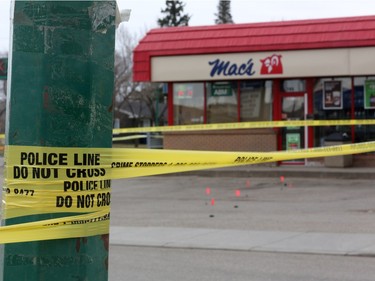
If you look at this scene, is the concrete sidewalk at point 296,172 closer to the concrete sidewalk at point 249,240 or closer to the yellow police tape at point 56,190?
the concrete sidewalk at point 249,240

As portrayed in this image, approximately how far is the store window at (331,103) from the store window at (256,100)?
5.31 feet

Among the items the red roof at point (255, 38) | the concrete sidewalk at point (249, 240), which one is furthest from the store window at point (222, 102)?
the concrete sidewalk at point (249, 240)

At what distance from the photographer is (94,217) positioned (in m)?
2.24

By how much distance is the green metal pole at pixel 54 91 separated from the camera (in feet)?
6.87

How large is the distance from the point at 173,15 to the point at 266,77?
53.1 m

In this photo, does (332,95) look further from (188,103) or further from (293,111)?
(188,103)

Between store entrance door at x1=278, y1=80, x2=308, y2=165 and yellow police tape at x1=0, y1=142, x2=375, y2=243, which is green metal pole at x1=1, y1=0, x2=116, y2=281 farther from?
store entrance door at x1=278, y1=80, x2=308, y2=165

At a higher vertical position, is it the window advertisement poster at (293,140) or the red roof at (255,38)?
the red roof at (255,38)

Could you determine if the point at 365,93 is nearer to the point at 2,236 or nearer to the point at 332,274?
the point at 332,274

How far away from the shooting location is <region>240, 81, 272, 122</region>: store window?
22.7m

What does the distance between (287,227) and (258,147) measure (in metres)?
11.3

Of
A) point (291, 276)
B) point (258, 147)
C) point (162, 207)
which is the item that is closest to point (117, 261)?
point (291, 276)

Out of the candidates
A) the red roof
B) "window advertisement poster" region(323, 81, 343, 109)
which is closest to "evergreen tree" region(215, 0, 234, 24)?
the red roof

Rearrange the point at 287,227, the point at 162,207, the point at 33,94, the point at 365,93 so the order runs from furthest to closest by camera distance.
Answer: the point at 365,93, the point at 162,207, the point at 287,227, the point at 33,94
